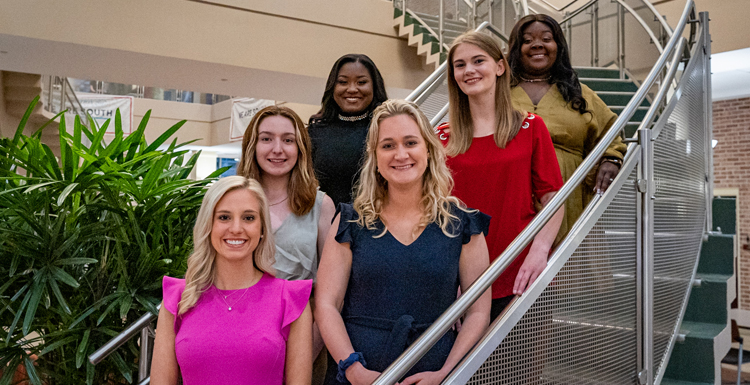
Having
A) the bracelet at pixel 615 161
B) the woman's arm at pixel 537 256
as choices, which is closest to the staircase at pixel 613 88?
the bracelet at pixel 615 161

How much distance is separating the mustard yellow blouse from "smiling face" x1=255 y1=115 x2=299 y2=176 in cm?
96

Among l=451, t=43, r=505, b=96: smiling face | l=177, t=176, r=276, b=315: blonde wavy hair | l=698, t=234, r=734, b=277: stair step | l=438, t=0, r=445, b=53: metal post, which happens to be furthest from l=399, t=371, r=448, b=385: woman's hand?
l=438, t=0, r=445, b=53: metal post

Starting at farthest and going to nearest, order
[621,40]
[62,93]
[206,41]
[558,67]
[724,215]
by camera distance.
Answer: [62,93]
[206,41]
[621,40]
[724,215]
[558,67]

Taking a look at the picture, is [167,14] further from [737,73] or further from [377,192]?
[737,73]

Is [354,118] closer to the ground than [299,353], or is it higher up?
higher up

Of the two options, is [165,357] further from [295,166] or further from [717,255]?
[717,255]

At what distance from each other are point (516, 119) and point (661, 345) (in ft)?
4.03

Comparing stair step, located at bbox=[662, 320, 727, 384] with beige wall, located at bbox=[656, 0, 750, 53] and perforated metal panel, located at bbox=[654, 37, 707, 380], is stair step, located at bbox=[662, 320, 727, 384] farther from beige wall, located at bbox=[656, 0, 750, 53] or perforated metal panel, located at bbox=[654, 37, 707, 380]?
beige wall, located at bbox=[656, 0, 750, 53]

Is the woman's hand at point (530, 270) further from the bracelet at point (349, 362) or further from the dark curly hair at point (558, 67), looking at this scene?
the dark curly hair at point (558, 67)

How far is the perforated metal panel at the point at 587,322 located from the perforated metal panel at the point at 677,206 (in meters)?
0.26

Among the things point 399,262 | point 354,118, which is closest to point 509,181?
point 399,262

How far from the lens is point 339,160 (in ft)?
8.26

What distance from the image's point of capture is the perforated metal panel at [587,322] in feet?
6.11

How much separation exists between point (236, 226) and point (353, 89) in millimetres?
1051
